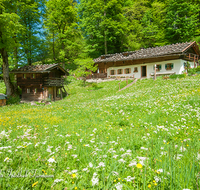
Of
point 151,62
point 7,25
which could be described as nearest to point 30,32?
point 7,25

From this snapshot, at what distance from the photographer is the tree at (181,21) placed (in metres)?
43.3

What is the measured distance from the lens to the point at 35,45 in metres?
32.1

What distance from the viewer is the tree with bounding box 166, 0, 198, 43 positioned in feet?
142

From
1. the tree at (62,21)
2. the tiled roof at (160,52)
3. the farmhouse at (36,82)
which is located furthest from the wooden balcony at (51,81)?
the tiled roof at (160,52)

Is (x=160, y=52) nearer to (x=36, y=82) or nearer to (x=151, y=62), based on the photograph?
(x=151, y=62)

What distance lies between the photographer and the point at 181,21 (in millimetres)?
44969

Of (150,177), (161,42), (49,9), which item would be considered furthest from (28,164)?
(161,42)

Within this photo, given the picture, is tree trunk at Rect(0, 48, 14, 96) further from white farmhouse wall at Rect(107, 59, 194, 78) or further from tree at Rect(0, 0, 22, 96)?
white farmhouse wall at Rect(107, 59, 194, 78)

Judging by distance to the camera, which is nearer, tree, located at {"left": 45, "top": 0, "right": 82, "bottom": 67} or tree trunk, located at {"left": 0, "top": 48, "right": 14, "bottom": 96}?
tree trunk, located at {"left": 0, "top": 48, "right": 14, "bottom": 96}

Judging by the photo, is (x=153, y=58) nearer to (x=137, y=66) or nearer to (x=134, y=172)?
(x=137, y=66)

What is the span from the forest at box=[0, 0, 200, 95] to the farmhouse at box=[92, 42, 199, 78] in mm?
6629

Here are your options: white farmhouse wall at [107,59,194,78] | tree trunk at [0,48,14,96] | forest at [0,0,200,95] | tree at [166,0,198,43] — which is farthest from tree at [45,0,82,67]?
tree at [166,0,198,43]

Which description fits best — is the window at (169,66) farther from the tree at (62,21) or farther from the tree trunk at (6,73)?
the tree trunk at (6,73)

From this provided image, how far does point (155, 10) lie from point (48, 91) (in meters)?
50.4
